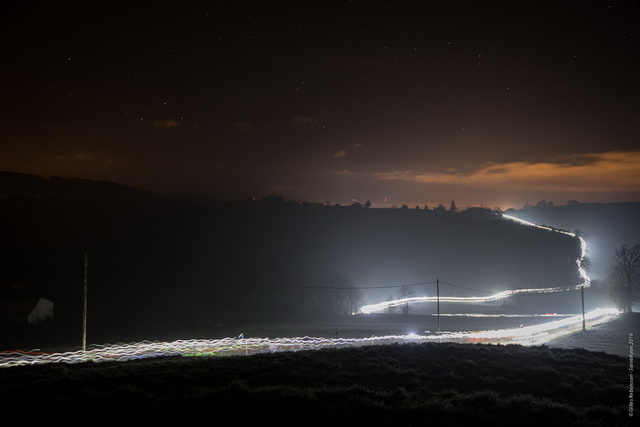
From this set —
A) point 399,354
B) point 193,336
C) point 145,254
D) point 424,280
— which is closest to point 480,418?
point 399,354

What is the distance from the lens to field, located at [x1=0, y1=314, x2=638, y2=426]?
9656 millimetres

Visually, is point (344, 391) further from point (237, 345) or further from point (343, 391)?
point (237, 345)

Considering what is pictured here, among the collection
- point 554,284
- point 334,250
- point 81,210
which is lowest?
point 554,284

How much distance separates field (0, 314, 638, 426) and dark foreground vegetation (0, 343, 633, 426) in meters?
0.03

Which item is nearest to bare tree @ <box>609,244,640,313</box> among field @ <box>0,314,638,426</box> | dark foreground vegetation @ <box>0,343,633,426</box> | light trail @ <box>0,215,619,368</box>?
light trail @ <box>0,215,619,368</box>

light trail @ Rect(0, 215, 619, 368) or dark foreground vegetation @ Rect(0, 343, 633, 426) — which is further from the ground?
dark foreground vegetation @ Rect(0, 343, 633, 426)

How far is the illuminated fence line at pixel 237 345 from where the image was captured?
28.0m

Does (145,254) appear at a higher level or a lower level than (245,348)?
higher

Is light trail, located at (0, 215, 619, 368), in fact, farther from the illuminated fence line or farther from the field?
the field

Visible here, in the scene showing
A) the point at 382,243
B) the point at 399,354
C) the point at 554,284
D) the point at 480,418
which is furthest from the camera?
the point at 382,243

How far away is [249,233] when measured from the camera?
156500 mm

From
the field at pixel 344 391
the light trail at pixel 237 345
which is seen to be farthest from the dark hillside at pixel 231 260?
the field at pixel 344 391

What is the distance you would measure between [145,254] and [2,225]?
5364cm

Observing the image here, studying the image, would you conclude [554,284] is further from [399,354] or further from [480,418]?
[480,418]
